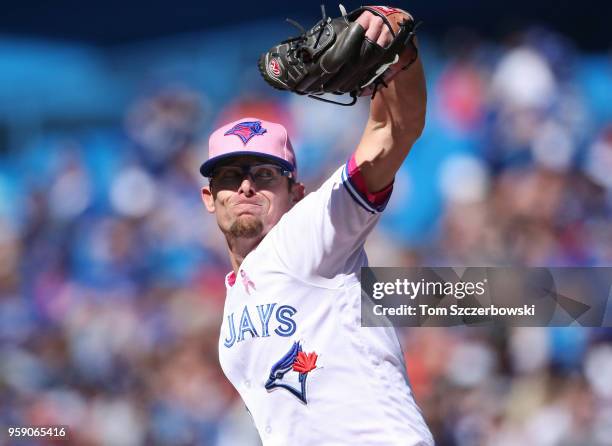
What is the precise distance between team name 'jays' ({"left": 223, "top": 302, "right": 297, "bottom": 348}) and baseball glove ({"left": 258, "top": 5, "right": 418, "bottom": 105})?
55cm

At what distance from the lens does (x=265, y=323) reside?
2.32 metres

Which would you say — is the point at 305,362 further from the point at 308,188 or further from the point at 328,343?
the point at 308,188

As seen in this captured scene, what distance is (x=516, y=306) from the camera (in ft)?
14.7

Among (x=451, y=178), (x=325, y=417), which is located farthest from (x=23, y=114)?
(x=325, y=417)

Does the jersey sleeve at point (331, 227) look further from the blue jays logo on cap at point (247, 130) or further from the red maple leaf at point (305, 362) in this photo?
the blue jays logo on cap at point (247, 130)

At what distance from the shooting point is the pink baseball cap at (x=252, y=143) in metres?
2.57

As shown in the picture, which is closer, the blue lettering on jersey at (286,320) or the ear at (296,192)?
the blue lettering on jersey at (286,320)

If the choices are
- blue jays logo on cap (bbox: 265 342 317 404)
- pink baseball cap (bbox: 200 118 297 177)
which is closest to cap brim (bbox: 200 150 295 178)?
pink baseball cap (bbox: 200 118 297 177)

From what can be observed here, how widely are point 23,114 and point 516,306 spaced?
375 cm

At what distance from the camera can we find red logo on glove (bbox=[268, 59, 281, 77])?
2.10 meters

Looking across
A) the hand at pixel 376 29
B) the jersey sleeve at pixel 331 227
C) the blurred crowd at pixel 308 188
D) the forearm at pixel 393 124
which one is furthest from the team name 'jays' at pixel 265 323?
the blurred crowd at pixel 308 188

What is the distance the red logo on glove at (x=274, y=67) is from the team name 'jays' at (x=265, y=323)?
1.85 feet

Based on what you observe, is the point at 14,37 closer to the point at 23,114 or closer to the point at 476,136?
the point at 23,114

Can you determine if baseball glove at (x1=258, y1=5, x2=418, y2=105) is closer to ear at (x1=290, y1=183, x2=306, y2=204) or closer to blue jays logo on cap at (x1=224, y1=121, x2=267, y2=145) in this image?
blue jays logo on cap at (x1=224, y1=121, x2=267, y2=145)
